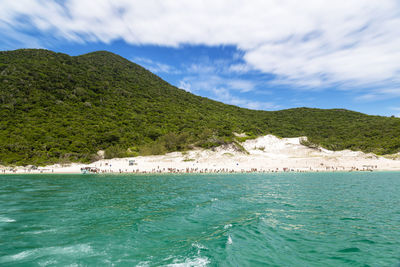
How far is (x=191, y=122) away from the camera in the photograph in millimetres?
102875

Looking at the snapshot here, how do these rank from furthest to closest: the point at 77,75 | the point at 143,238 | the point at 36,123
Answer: the point at 77,75 < the point at 36,123 < the point at 143,238

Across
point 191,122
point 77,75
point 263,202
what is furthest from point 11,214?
point 77,75

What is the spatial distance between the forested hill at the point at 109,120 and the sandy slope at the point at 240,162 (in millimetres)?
5624

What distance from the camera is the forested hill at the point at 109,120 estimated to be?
70.4m

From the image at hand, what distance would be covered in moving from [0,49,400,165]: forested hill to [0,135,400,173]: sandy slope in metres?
5.62

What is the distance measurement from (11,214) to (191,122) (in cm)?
8874

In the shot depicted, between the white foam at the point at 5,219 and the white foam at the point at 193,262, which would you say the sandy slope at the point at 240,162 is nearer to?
the white foam at the point at 5,219

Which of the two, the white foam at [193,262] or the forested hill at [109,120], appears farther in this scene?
the forested hill at [109,120]

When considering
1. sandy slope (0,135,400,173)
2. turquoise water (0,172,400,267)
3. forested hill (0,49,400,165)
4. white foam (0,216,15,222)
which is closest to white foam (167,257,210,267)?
turquoise water (0,172,400,267)

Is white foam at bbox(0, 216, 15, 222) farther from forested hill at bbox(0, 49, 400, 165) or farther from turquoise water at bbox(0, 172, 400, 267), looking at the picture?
Answer: forested hill at bbox(0, 49, 400, 165)

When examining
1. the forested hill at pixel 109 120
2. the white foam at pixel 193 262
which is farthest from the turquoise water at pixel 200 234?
the forested hill at pixel 109 120

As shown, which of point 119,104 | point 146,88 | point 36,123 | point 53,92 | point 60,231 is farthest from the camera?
point 146,88

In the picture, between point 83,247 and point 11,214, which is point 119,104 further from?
point 83,247

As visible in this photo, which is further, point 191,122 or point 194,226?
point 191,122
